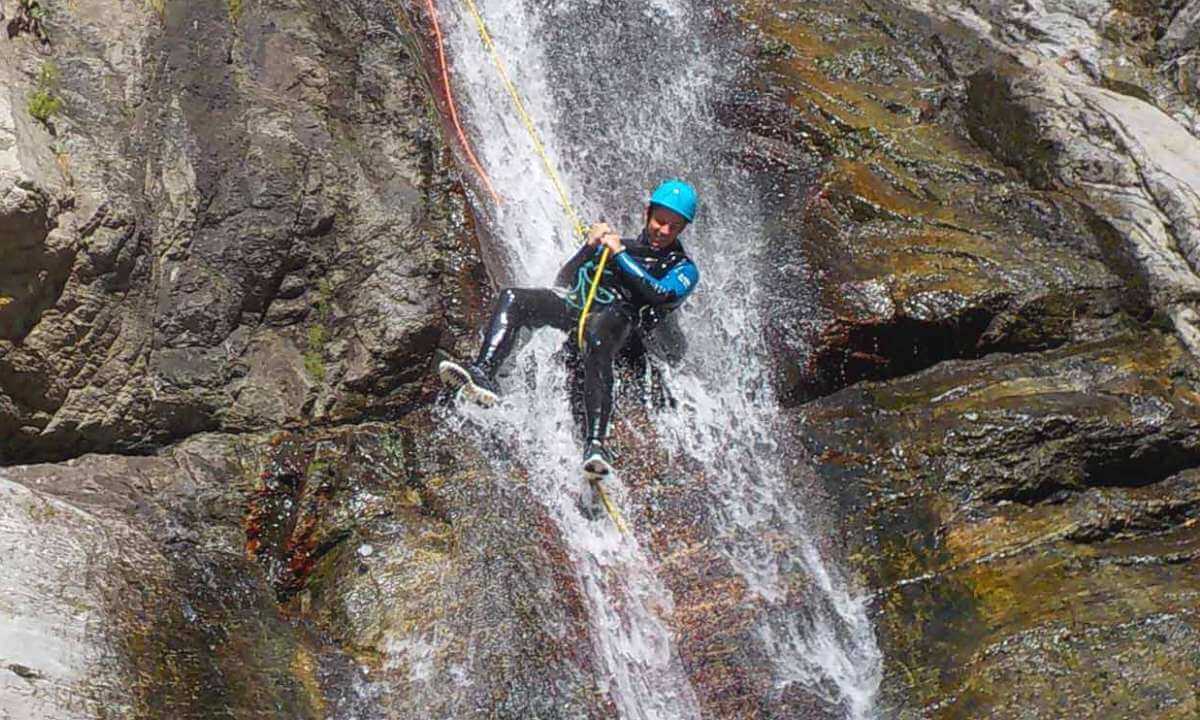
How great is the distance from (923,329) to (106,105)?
6346mm

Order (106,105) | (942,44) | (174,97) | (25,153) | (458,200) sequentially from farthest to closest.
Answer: (942,44) < (458,200) < (174,97) < (106,105) < (25,153)

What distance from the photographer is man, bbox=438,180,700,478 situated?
6820mm

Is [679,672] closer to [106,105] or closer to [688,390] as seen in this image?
[688,390]

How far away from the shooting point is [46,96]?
563 centimetres

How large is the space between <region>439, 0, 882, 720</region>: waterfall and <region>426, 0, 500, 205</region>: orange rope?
14 centimetres

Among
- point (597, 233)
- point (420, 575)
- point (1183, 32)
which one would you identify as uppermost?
point (1183, 32)

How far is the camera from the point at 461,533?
6391 mm

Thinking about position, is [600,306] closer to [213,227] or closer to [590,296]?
[590,296]

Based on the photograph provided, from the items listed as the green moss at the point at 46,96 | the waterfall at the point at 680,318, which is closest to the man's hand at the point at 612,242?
the waterfall at the point at 680,318

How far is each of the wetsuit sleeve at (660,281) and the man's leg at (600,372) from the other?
0.85ft

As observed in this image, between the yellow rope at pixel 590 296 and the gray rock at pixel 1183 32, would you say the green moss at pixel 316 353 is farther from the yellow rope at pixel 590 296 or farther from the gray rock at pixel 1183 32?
the gray rock at pixel 1183 32

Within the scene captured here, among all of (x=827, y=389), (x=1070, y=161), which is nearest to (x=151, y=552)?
(x=827, y=389)

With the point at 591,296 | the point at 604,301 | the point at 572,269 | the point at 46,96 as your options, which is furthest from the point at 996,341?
the point at 46,96

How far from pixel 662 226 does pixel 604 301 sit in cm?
77
